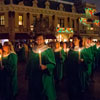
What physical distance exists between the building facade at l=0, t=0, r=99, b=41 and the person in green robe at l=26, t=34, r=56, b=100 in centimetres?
1870

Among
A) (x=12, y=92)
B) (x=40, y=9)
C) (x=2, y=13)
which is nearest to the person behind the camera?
(x=12, y=92)

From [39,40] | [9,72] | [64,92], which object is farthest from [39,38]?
[64,92]

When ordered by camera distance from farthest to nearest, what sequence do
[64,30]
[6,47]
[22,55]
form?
[64,30] < [22,55] < [6,47]

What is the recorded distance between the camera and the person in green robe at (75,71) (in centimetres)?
562

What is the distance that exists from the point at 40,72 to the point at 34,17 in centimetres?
2438

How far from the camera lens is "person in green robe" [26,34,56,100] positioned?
438 centimetres

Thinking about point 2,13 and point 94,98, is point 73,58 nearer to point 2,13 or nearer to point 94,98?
point 94,98

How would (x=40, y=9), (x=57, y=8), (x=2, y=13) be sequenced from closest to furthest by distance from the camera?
(x=2, y=13), (x=40, y=9), (x=57, y=8)

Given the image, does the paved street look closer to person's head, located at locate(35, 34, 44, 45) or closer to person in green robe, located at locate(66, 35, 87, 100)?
person in green robe, located at locate(66, 35, 87, 100)

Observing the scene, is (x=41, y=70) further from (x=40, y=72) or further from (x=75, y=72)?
(x=75, y=72)

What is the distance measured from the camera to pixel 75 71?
18.5ft

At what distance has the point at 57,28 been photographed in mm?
29953

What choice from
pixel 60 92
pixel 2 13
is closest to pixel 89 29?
pixel 2 13

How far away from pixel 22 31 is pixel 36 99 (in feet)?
75.6
